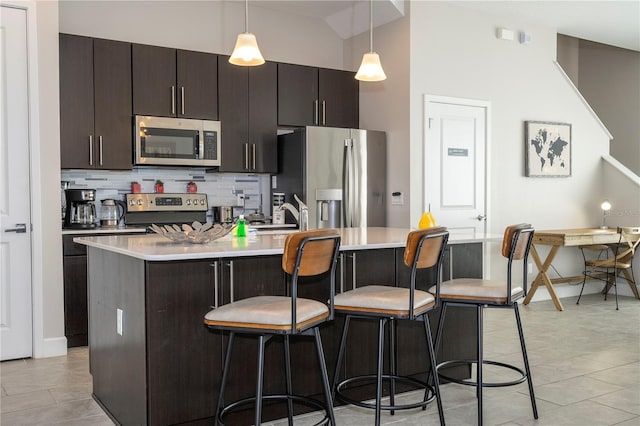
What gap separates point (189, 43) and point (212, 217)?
1677 mm

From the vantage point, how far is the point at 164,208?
216 inches

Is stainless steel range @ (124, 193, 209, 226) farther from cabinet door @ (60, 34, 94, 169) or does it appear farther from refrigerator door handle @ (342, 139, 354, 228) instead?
refrigerator door handle @ (342, 139, 354, 228)

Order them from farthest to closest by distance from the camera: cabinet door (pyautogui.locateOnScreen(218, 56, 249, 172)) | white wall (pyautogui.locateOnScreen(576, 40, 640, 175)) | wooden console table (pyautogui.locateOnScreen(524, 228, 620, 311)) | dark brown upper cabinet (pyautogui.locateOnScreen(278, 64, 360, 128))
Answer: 1. white wall (pyautogui.locateOnScreen(576, 40, 640, 175))
2. wooden console table (pyautogui.locateOnScreen(524, 228, 620, 311))
3. dark brown upper cabinet (pyautogui.locateOnScreen(278, 64, 360, 128))
4. cabinet door (pyautogui.locateOnScreen(218, 56, 249, 172))

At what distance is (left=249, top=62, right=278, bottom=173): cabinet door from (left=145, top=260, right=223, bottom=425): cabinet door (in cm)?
305

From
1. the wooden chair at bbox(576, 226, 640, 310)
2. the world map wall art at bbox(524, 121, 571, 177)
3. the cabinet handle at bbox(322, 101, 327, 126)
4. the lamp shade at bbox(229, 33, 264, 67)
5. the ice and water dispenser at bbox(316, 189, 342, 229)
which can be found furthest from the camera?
the world map wall art at bbox(524, 121, 571, 177)

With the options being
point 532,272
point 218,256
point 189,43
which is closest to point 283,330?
point 218,256

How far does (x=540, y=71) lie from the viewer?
6852mm

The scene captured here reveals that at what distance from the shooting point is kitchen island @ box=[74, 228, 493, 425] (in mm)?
2656

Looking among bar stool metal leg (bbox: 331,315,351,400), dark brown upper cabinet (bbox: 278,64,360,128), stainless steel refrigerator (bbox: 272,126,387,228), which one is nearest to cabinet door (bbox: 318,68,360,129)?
dark brown upper cabinet (bbox: 278,64,360,128)

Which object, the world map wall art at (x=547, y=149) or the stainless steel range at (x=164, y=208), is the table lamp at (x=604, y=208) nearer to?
the world map wall art at (x=547, y=149)

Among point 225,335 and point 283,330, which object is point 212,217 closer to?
point 225,335

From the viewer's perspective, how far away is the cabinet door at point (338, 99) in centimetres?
609

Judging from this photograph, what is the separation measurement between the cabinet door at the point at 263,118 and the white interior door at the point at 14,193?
199 centimetres

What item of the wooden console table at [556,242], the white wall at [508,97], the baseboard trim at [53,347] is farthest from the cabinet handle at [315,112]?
the baseboard trim at [53,347]
